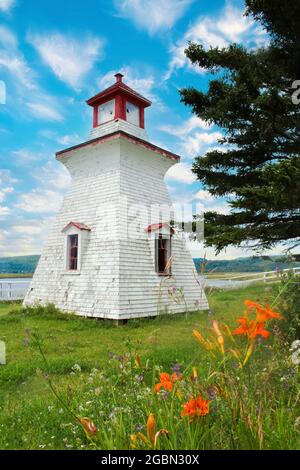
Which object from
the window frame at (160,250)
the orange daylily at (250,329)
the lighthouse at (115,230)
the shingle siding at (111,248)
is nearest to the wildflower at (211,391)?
the orange daylily at (250,329)

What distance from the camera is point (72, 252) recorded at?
1338 centimetres

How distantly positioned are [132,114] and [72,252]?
6.20m

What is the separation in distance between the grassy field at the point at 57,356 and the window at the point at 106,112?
26.1 ft

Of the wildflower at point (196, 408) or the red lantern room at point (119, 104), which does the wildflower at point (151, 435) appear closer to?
the wildflower at point (196, 408)

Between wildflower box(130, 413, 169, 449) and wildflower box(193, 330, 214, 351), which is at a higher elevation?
wildflower box(193, 330, 214, 351)

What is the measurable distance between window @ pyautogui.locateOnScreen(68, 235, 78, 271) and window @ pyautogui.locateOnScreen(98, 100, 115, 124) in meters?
5.02

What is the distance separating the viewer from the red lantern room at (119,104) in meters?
14.0

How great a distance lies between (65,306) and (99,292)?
182 cm

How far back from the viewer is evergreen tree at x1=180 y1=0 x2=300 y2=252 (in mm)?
7983

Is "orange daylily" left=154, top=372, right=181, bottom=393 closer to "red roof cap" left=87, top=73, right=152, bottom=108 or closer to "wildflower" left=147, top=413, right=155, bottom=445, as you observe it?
"wildflower" left=147, top=413, right=155, bottom=445

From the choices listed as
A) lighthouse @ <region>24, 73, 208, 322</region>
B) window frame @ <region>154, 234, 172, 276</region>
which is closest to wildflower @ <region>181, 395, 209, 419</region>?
lighthouse @ <region>24, 73, 208, 322</region>
